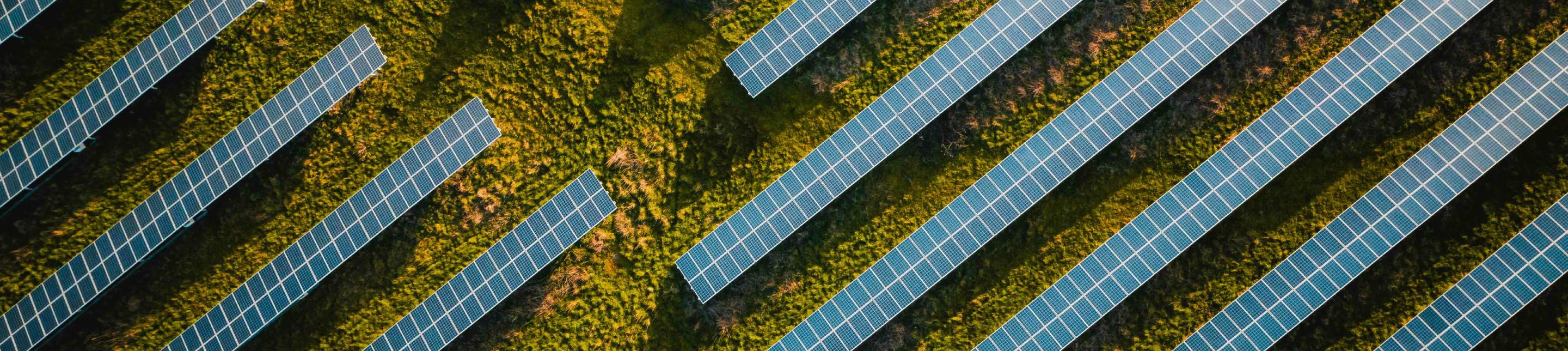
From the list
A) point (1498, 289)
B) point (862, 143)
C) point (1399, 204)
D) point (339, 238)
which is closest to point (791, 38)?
point (862, 143)

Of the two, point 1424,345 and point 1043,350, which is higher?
point 1043,350

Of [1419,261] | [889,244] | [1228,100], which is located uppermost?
[889,244]

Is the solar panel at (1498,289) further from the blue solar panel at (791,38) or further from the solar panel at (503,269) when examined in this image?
the solar panel at (503,269)

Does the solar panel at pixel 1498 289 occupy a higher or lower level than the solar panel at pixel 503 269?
lower

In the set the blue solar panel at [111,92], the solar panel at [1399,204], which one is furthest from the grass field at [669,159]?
the solar panel at [1399,204]

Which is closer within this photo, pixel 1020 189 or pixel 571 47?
pixel 1020 189

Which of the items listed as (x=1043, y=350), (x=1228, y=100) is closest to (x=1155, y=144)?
(x=1228, y=100)

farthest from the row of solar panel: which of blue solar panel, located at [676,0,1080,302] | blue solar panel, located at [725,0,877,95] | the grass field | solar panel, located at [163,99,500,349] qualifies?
Answer: blue solar panel, located at [725,0,877,95]

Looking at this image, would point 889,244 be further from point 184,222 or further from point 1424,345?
point 184,222
